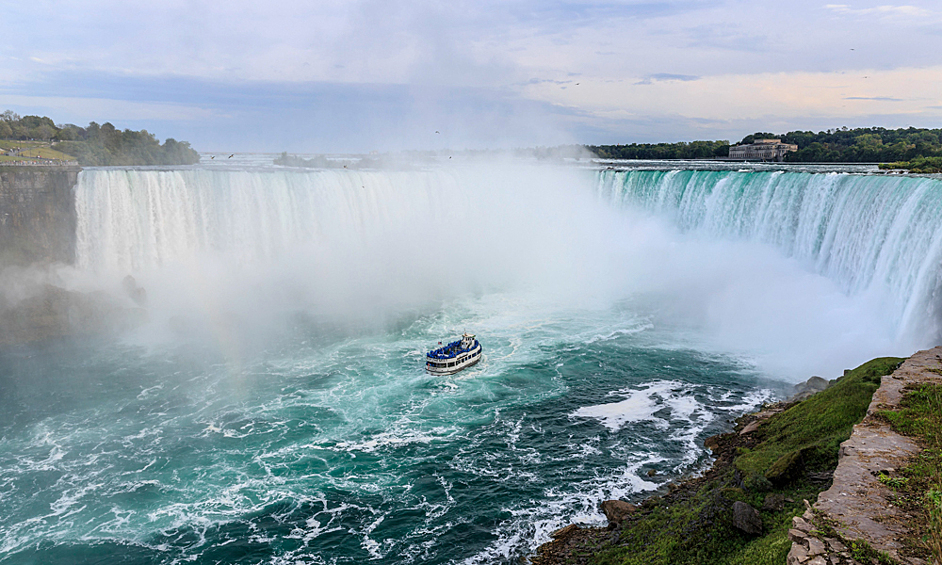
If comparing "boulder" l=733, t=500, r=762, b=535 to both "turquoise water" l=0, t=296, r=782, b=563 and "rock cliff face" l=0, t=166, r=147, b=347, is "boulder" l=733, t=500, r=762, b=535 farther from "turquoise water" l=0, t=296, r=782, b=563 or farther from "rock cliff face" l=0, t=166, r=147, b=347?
"rock cliff face" l=0, t=166, r=147, b=347

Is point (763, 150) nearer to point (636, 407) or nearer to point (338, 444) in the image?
point (636, 407)

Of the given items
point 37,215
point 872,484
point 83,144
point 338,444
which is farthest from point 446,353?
point 83,144

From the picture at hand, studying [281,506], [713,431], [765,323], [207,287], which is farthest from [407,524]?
[207,287]

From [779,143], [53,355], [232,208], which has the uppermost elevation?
[779,143]

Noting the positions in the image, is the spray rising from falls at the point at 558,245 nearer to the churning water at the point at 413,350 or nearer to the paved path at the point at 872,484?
the churning water at the point at 413,350

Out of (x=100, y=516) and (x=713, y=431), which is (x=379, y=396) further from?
(x=713, y=431)
